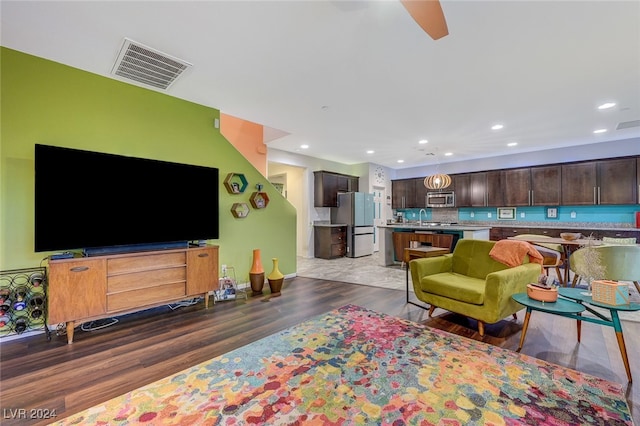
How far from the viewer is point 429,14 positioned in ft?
5.62

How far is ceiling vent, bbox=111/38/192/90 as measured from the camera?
8.36 ft

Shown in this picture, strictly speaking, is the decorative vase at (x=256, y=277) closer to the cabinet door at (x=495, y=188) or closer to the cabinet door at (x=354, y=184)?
the cabinet door at (x=354, y=184)

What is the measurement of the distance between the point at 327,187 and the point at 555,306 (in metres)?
5.55

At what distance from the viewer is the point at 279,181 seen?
816cm

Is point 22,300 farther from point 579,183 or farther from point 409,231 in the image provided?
point 579,183

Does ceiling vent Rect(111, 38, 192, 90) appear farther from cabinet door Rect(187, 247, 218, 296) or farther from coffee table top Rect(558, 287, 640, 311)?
coffee table top Rect(558, 287, 640, 311)

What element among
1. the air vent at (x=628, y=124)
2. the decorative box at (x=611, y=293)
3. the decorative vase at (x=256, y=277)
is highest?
the air vent at (x=628, y=124)

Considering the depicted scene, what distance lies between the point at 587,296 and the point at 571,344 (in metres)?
0.54

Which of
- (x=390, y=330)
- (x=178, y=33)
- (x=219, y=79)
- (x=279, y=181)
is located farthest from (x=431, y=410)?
(x=279, y=181)

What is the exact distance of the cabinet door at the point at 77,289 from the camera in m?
2.40

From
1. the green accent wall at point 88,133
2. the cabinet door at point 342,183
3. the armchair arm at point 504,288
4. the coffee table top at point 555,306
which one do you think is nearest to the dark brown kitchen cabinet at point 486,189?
the cabinet door at point 342,183

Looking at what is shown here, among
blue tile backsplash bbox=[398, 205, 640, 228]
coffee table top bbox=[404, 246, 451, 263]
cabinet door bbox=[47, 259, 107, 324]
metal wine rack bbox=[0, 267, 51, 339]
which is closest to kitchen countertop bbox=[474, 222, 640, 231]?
blue tile backsplash bbox=[398, 205, 640, 228]

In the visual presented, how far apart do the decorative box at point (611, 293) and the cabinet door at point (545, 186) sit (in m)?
5.19

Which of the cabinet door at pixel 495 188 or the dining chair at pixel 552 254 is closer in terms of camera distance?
the dining chair at pixel 552 254
